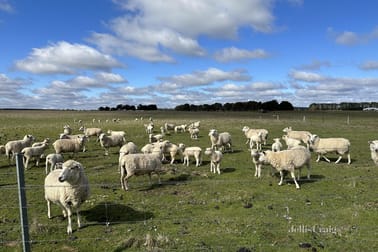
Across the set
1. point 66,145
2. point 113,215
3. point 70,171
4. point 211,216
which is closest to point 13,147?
point 66,145

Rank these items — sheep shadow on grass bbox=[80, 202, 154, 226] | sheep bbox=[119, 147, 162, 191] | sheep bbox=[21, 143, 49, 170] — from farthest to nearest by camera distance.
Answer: sheep bbox=[21, 143, 49, 170], sheep bbox=[119, 147, 162, 191], sheep shadow on grass bbox=[80, 202, 154, 226]

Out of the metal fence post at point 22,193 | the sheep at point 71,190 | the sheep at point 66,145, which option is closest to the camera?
the metal fence post at point 22,193

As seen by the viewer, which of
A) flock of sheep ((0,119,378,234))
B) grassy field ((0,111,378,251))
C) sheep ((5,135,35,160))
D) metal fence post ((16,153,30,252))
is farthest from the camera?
sheep ((5,135,35,160))

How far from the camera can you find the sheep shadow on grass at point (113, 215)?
33.7 ft

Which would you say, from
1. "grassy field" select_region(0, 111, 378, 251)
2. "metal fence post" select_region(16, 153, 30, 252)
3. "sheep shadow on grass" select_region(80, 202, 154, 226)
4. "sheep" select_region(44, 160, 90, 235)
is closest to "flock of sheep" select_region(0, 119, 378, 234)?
"sheep" select_region(44, 160, 90, 235)

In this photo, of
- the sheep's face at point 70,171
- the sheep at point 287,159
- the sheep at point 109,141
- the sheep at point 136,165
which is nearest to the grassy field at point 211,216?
the sheep at point 136,165

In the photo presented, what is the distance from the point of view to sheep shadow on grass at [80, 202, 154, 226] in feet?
33.7

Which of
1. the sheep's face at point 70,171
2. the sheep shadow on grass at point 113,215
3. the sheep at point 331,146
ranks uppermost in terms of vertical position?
the sheep's face at point 70,171

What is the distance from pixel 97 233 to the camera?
923cm

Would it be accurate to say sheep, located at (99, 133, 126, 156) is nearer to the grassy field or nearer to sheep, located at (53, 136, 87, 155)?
sheep, located at (53, 136, 87, 155)

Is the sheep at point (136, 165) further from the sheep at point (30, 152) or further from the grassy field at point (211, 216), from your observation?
the sheep at point (30, 152)

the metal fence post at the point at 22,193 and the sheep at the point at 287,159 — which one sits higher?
the metal fence post at the point at 22,193

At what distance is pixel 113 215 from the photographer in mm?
10750

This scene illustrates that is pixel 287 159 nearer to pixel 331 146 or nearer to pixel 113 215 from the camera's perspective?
pixel 331 146
